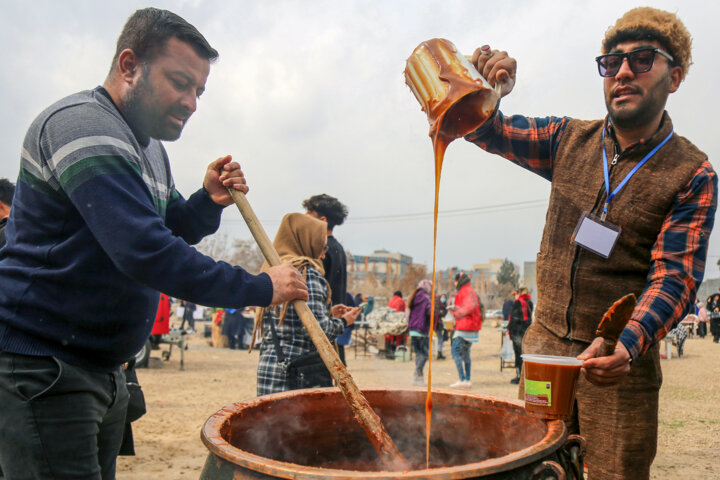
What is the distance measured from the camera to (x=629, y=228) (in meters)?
1.90

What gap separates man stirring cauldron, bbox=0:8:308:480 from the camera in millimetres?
1413

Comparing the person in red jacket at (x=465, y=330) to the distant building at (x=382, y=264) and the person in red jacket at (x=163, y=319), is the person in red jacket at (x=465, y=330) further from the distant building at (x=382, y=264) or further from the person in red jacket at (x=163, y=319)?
the distant building at (x=382, y=264)

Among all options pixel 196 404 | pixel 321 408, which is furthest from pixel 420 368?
pixel 321 408

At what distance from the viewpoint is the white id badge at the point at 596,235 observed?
1.90 meters

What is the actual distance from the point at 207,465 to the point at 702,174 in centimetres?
187

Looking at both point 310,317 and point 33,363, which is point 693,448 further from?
point 33,363

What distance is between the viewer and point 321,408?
211cm

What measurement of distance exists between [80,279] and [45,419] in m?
0.38

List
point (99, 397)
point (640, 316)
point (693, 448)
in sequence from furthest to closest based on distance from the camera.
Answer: point (693, 448) → point (640, 316) → point (99, 397)

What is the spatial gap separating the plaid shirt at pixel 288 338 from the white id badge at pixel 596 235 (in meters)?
1.81

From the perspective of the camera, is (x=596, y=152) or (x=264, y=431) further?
(x=596, y=152)

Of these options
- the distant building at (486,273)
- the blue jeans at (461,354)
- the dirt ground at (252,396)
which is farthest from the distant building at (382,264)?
the blue jeans at (461,354)

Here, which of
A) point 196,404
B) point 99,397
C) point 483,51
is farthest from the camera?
point 196,404

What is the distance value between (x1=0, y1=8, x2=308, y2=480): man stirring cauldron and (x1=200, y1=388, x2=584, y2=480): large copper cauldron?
37 cm
